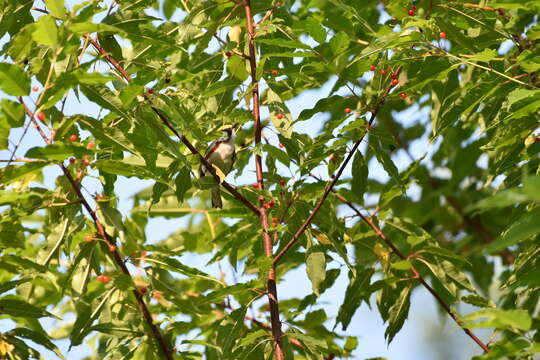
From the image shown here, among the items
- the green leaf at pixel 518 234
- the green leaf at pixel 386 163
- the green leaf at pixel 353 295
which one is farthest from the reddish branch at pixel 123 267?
the green leaf at pixel 518 234

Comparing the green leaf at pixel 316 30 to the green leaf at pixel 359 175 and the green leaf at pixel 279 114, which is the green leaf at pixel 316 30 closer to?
the green leaf at pixel 279 114

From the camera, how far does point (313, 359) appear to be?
9.88 ft

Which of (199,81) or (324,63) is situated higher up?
(199,81)

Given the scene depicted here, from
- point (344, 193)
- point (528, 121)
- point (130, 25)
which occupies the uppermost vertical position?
point (130, 25)

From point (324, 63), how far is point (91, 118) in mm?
923

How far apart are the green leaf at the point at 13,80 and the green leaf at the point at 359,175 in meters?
1.60

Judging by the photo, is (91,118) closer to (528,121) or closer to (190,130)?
(190,130)

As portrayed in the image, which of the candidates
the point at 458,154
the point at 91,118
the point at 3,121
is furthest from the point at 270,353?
the point at 458,154

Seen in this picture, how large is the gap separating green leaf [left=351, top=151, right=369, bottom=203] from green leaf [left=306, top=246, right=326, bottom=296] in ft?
1.37

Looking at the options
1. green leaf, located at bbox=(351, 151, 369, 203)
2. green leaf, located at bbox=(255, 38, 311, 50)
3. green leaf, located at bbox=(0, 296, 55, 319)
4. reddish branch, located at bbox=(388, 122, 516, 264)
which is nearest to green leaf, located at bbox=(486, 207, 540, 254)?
green leaf, located at bbox=(255, 38, 311, 50)

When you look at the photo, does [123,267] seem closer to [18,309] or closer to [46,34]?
[18,309]

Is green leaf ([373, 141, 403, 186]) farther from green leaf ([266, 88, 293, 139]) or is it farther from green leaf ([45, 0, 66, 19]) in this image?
green leaf ([45, 0, 66, 19])

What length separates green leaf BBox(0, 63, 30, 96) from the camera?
233cm

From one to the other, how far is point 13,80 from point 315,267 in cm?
156
